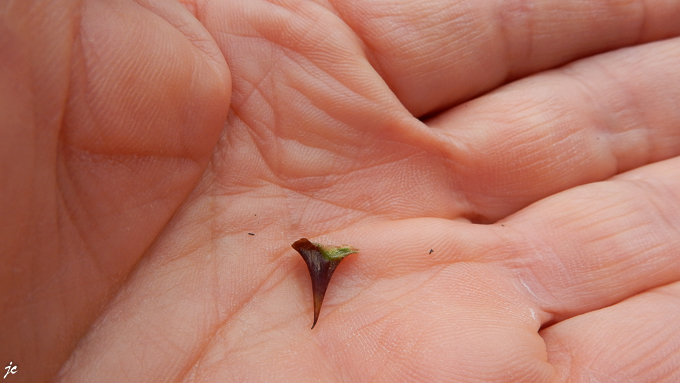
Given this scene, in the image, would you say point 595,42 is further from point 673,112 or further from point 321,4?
point 321,4

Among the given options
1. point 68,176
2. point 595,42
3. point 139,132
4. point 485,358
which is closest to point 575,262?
point 485,358

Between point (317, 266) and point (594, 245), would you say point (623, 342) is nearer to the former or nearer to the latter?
→ point (594, 245)

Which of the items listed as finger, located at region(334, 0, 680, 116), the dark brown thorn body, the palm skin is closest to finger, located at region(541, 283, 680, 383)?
the palm skin

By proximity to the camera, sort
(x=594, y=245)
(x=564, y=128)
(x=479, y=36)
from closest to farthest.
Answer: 1. (x=594, y=245)
2. (x=564, y=128)
3. (x=479, y=36)

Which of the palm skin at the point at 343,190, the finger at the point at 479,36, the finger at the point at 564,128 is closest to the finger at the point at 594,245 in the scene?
the palm skin at the point at 343,190

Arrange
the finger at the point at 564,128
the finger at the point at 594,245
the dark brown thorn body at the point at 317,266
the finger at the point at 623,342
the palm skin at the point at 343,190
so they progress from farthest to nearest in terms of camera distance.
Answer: the finger at the point at 564,128
the finger at the point at 594,245
the dark brown thorn body at the point at 317,266
the finger at the point at 623,342
the palm skin at the point at 343,190

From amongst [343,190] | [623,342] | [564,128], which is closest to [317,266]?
[343,190]

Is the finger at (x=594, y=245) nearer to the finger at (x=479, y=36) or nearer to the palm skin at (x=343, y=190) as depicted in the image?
the palm skin at (x=343, y=190)
